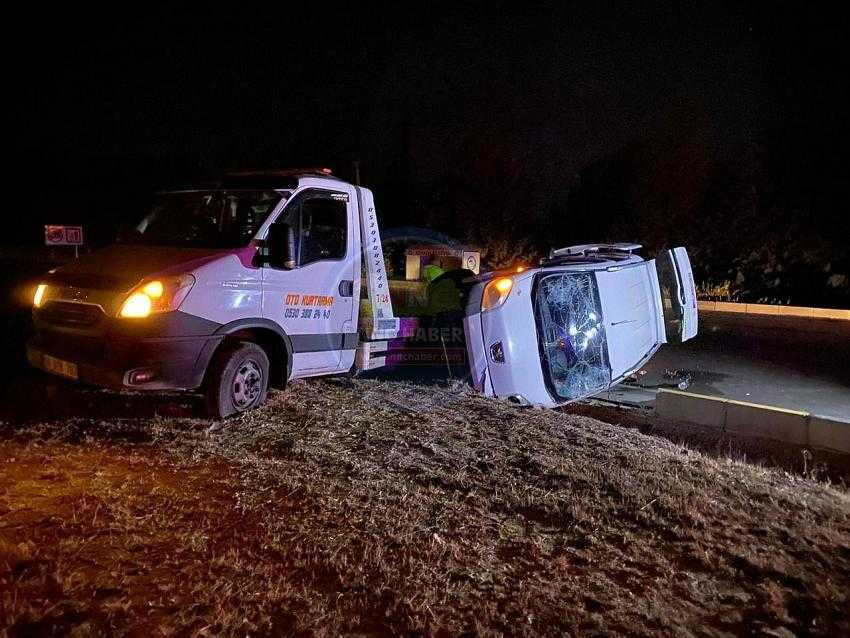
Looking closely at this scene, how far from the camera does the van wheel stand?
5695mm

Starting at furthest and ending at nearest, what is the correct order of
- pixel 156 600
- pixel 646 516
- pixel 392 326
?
pixel 392 326 < pixel 646 516 < pixel 156 600

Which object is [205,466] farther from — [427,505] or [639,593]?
[639,593]

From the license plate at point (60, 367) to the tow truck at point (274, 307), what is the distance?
0.01m

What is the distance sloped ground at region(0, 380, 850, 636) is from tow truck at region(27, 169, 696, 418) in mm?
655

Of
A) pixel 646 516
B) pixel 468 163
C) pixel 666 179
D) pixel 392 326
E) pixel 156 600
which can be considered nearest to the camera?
pixel 156 600

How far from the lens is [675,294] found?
372 inches

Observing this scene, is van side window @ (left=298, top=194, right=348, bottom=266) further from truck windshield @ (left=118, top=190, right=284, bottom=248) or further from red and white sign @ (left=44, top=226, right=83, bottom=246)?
red and white sign @ (left=44, top=226, right=83, bottom=246)

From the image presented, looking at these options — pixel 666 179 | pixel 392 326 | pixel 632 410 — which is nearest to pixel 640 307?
pixel 632 410

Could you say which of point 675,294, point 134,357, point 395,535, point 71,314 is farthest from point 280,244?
point 675,294

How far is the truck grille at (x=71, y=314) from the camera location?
5297mm

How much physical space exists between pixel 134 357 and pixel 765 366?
11.0m

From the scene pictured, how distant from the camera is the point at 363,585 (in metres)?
3.18

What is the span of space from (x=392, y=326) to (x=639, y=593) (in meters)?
4.81

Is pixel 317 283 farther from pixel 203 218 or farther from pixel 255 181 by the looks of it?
pixel 203 218
